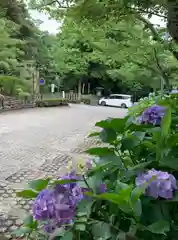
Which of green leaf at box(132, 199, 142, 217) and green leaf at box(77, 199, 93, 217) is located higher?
green leaf at box(132, 199, 142, 217)

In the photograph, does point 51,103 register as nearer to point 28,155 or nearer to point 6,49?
point 6,49

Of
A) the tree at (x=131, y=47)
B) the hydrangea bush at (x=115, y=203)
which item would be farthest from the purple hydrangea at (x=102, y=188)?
the tree at (x=131, y=47)

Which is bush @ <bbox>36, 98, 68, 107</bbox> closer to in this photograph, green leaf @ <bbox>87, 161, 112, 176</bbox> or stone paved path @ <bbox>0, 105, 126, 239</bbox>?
stone paved path @ <bbox>0, 105, 126, 239</bbox>

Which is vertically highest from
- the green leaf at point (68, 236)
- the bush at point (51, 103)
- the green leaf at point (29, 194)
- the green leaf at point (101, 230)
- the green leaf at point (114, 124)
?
the green leaf at point (114, 124)

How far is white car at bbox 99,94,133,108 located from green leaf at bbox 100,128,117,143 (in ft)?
70.8

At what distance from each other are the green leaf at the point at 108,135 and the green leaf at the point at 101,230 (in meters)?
0.29

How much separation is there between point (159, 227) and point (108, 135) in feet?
1.17

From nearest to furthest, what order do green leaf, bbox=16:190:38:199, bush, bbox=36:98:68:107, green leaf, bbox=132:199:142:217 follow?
green leaf, bbox=132:199:142:217
green leaf, bbox=16:190:38:199
bush, bbox=36:98:68:107

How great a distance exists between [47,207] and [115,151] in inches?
13.7

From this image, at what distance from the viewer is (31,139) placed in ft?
23.1

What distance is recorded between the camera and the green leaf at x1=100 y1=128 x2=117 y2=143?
0.93m

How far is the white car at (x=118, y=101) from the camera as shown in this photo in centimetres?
2259

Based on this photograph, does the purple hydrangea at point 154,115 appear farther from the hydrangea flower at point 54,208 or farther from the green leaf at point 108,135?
the hydrangea flower at point 54,208

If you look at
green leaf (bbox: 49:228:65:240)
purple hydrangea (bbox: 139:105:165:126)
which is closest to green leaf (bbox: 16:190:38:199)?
green leaf (bbox: 49:228:65:240)
